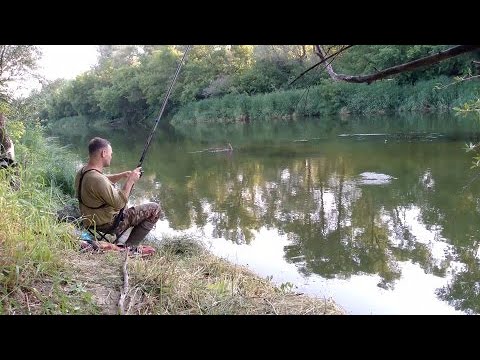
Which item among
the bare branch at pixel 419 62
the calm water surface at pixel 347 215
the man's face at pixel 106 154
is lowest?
the calm water surface at pixel 347 215

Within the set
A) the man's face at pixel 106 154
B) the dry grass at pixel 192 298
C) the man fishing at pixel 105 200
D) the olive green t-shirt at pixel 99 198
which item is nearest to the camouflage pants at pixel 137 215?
the man fishing at pixel 105 200

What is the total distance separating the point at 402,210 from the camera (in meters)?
8.44

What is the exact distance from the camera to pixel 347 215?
8.28 meters

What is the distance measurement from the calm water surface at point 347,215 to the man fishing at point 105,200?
159 centimetres

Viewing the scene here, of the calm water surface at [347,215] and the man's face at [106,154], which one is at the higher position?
the man's face at [106,154]

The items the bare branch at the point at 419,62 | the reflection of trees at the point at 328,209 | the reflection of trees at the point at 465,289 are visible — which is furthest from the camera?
the reflection of trees at the point at 328,209

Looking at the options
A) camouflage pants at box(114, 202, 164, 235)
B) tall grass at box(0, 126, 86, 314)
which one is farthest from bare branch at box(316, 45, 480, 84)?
camouflage pants at box(114, 202, 164, 235)

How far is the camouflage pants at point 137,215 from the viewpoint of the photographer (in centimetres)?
499

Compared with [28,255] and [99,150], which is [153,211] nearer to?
[99,150]

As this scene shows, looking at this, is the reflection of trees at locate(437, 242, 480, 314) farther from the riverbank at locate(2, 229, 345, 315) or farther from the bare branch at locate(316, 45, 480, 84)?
the bare branch at locate(316, 45, 480, 84)

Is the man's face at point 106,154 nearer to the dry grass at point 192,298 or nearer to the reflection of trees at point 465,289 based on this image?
the dry grass at point 192,298

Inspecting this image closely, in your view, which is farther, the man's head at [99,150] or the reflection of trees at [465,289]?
the reflection of trees at [465,289]

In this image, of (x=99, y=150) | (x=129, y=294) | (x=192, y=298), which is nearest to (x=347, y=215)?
(x=99, y=150)
